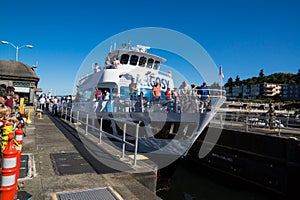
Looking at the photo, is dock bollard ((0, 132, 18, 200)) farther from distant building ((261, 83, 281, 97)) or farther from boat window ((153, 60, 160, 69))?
distant building ((261, 83, 281, 97))

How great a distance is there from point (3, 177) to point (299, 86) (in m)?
147

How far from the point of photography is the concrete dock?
3930mm

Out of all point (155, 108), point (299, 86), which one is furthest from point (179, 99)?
point (299, 86)

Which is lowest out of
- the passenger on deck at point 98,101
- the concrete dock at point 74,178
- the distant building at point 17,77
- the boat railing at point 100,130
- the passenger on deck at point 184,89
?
the concrete dock at point 74,178

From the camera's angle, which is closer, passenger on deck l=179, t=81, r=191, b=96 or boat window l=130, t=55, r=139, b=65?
passenger on deck l=179, t=81, r=191, b=96

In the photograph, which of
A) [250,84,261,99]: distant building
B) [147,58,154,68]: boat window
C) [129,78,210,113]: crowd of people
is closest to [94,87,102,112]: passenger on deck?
[129,78,210,113]: crowd of people

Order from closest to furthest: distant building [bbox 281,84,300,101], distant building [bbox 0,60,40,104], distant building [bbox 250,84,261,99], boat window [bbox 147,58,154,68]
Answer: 1. distant building [bbox 0,60,40,104]
2. boat window [bbox 147,58,154,68]
3. distant building [bbox 281,84,300,101]
4. distant building [bbox 250,84,261,99]

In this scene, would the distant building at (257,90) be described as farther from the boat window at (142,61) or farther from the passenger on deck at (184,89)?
the passenger on deck at (184,89)

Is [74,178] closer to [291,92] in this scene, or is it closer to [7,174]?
[7,174]

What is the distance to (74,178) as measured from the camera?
180 inches

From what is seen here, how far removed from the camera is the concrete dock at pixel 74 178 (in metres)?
3.93

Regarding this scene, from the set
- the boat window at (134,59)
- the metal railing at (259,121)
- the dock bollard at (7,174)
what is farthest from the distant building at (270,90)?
the dock bollard at (7,174)

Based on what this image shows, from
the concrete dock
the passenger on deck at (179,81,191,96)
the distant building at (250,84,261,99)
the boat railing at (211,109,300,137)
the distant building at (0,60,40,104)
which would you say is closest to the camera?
the concrete dock

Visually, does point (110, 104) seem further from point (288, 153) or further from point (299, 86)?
point (299, 86)
